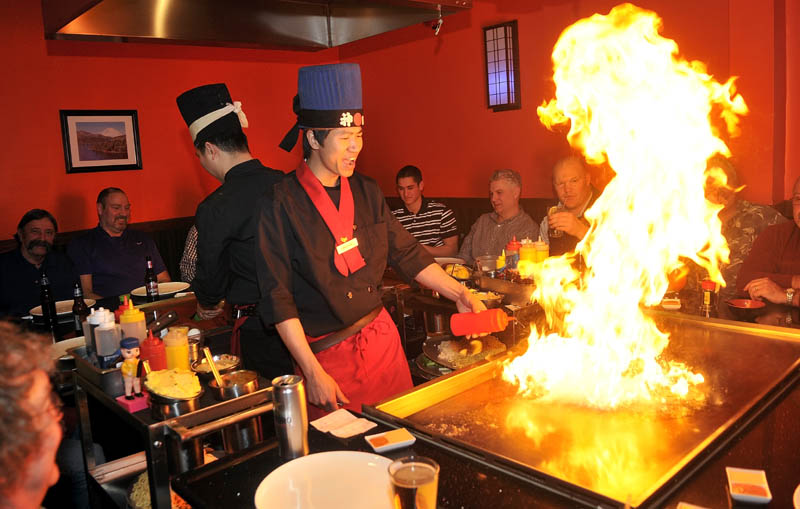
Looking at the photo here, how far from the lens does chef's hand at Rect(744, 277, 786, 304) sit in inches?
131

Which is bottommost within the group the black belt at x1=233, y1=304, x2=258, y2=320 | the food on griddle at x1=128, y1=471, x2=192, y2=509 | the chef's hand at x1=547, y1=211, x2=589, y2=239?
the food on griddle at x1=128, y1=471, x2=192, y2=509

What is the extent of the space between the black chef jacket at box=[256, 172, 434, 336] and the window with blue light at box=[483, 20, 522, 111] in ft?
12.2

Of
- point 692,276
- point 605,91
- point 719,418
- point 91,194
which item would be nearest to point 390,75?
point 91,194

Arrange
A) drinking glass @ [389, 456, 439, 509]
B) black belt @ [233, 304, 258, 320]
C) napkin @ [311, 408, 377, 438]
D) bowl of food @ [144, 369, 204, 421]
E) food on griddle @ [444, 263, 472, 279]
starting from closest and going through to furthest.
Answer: drinking glass @ [389, 456, 439, 509], napkin @ [311, 408, 377, 438], bowl of food @ [144, 369, 204, 421], black belt @ [233, 304, 258, 320], food on griddle @ [444, 263, 472, 279]

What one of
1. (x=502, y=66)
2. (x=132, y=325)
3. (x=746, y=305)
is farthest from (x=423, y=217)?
(x=132, y=325)

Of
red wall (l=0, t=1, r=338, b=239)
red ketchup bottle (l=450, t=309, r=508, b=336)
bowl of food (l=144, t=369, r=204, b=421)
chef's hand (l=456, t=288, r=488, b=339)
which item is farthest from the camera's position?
red wall (l=0, t=1, r=338, b=239)

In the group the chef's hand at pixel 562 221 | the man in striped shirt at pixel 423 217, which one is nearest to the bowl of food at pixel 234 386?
the chef's hand at pixel 562 221

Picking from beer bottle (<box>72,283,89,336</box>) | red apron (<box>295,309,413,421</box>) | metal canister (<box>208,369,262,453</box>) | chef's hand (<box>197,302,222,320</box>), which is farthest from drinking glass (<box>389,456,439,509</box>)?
beer bottle (<box>72,283,89,336</box>)

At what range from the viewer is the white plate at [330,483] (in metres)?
1.37

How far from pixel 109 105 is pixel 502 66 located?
157 inches

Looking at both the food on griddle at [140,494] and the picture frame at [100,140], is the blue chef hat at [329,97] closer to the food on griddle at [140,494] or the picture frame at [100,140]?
the food on griddle at [140,494]

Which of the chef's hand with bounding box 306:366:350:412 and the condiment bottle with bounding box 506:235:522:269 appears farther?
the condiment bottle with bounding box 506:235:522:269

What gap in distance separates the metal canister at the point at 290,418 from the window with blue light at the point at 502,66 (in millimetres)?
4983

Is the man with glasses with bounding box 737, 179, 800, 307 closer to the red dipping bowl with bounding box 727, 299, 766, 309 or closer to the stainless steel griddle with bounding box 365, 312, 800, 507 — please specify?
the red dipping bowl with bounding box 727, 299, 766, 309
